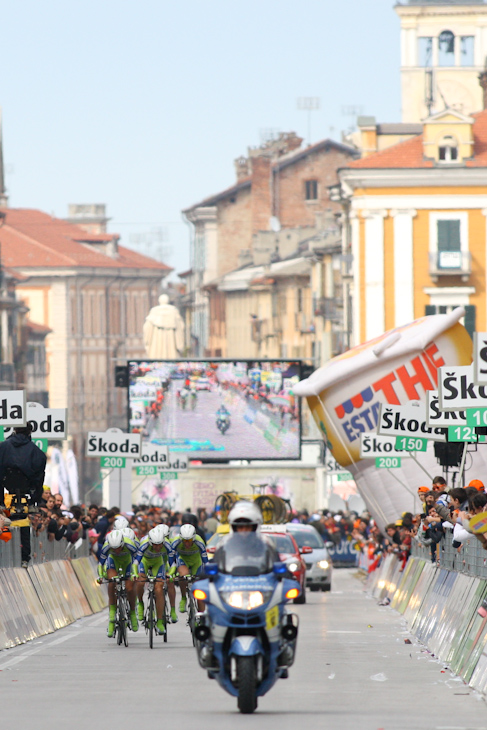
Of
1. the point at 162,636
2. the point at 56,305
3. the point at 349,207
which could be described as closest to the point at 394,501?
the point at 162,636

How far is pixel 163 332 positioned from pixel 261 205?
24254 mm

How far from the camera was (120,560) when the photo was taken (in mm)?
23328

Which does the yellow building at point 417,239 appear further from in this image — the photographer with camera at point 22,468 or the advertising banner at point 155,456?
the photographer with camera at point 22,468

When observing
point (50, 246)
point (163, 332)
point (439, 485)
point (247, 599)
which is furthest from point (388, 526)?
point (50, 246)

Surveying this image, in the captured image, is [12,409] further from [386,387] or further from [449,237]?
[449,237]

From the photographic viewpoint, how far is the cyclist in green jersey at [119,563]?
2303cm

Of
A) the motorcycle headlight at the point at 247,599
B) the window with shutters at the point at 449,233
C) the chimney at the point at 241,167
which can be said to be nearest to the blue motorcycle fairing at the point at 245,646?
the motorcycle headlight at the point at 247,599

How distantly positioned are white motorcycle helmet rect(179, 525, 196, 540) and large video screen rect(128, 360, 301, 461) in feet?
140

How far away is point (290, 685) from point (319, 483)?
62.5 m

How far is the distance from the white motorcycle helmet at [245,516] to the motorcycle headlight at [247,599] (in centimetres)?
52

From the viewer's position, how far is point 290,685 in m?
17.1

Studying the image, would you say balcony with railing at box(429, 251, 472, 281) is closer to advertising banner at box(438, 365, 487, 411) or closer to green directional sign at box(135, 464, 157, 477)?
green directional sign at box(135, 464, 157, 477)

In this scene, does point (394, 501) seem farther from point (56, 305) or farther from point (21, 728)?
point (56, 305)

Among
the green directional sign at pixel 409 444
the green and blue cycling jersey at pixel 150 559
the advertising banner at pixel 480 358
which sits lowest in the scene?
the green and blue cycling jersey at pixel 150 559
